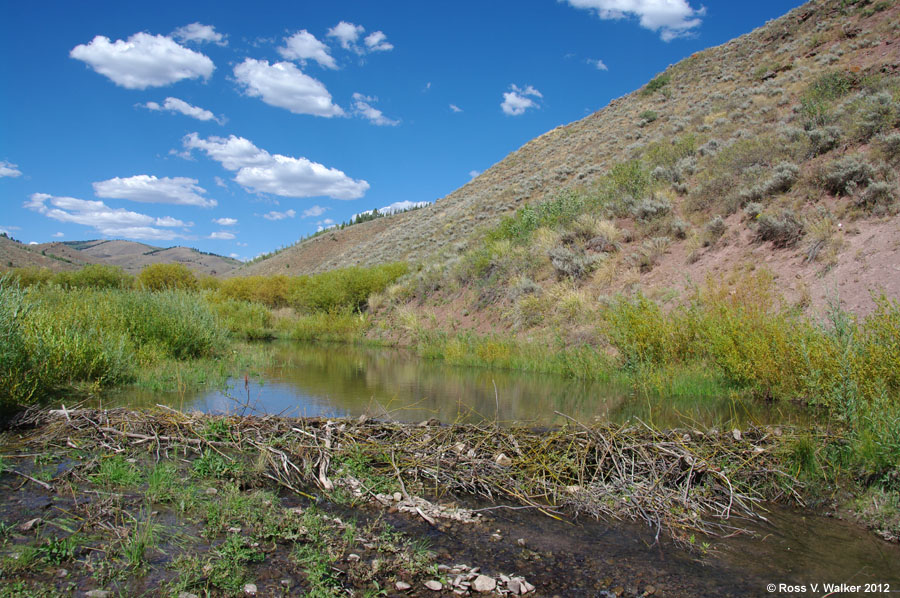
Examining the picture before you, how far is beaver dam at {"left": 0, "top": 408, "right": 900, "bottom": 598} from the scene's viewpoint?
388 cm

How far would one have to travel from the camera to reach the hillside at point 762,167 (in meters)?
14.8

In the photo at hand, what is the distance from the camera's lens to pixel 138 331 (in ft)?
48.4

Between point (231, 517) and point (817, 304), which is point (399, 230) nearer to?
point (817, 304)

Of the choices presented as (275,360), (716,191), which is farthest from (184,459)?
(716,191)

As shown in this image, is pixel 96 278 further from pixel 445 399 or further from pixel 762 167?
pixel 762 167

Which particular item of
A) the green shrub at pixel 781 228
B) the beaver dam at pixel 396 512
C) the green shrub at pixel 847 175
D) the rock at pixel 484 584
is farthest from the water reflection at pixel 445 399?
the green shrub at pixel 847 175

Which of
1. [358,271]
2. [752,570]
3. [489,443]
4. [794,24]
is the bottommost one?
[752,570]

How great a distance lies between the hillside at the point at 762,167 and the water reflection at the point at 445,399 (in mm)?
5386

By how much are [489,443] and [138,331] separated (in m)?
12.4

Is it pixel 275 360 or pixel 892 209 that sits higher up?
pixel 892 209

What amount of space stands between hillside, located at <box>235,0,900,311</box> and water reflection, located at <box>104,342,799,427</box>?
A: 539 centimetres

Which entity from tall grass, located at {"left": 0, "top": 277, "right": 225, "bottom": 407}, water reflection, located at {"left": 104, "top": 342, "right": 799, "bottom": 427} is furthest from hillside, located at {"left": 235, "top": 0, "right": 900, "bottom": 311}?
tall grass, located at {"left": 0, "top": 277, "right": 225, "bottom": 407}

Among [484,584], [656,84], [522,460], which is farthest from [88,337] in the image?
[656,84]

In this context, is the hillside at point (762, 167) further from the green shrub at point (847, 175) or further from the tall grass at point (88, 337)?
the tall grass at point (88, 337)
